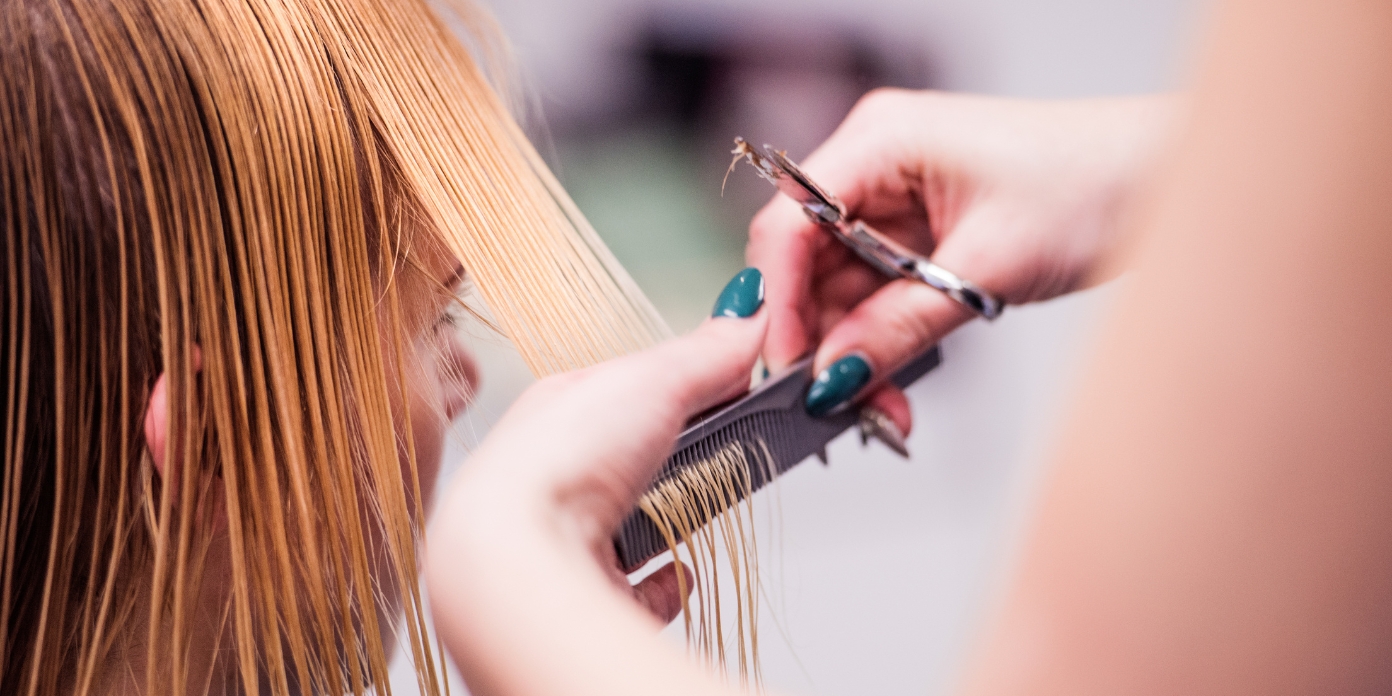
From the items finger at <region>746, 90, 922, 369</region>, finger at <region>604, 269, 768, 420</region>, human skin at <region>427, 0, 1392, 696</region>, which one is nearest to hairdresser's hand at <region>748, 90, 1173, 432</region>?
finger at <region>746, 90, 922, 369</region>

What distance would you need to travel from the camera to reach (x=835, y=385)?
1.75 feet

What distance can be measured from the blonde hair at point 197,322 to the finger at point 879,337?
0.26 metres

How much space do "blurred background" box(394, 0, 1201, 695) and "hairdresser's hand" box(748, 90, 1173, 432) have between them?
68 millimetres

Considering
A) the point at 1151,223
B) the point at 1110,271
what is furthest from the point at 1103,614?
the point at 1110,271

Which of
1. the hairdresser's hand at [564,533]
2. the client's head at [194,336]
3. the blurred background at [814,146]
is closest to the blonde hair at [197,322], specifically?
the client's head at [194,336]

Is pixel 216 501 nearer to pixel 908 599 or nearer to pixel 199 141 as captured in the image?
pixel 199 141

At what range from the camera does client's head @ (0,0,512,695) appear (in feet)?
1.08

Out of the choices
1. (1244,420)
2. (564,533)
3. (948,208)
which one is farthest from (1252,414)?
(948,208)

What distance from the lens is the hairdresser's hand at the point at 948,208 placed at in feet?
1.88

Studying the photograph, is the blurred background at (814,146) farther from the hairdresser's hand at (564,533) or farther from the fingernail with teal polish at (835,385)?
the hairdresser's hand at (564,533)

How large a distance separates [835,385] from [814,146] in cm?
23

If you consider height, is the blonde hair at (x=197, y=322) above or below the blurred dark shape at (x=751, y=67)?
below

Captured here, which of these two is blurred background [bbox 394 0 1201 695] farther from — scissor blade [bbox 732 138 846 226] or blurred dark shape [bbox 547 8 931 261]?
scissor blade [bbox 732 138 846 226]

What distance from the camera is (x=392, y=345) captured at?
0.43m
